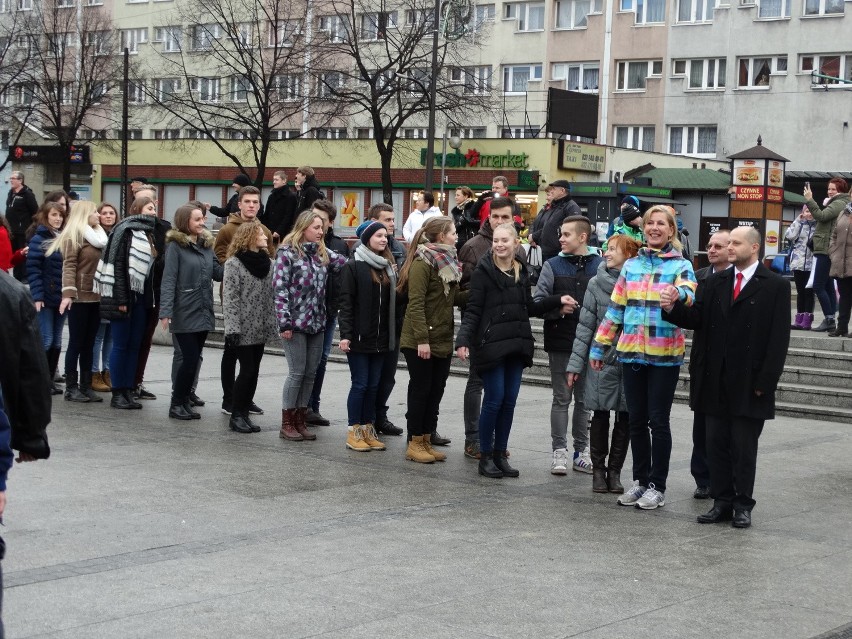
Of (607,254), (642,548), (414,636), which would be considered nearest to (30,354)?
(414,636)

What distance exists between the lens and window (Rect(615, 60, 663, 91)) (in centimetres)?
6128

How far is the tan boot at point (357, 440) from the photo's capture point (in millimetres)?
10680

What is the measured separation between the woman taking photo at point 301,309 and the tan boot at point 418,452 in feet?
4.04

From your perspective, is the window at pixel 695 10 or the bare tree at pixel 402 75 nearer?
the bare tree at pixel 402 75

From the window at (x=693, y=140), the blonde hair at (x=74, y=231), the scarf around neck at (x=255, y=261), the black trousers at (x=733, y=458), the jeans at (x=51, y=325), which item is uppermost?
the window at (x=693, y=140)

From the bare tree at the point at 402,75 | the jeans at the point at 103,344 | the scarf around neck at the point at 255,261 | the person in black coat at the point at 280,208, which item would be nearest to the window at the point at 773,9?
the bare tree at the point at 402,75

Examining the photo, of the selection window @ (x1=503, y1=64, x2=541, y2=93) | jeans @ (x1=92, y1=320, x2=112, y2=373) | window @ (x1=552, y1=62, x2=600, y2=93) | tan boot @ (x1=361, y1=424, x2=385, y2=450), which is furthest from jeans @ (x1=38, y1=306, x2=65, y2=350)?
window @ (x1=503, y1=64, x2=541, y2=93)

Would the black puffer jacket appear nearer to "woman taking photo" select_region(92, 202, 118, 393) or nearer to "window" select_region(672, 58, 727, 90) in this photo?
"woman taking photo" select_region(92, 202, 118, 393)

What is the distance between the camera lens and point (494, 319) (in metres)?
9.62

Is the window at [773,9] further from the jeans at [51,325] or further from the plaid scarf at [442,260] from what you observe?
the plaid scarf at [442,260]

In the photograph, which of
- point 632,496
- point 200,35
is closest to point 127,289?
point 632,496

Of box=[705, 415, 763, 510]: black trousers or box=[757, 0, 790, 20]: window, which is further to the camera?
box=[757, 0, 790, 20]: window

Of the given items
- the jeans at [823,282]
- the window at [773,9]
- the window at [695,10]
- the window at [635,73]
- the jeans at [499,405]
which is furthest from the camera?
the window at [635,73]

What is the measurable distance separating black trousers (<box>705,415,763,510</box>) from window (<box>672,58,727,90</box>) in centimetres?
5351
